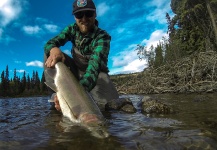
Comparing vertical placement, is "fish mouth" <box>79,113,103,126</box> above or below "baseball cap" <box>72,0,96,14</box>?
below

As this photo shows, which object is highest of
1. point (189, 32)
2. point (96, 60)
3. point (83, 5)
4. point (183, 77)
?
point (189, 32)

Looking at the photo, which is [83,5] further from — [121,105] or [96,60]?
[121,105]

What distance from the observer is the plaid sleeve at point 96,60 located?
3736 mm

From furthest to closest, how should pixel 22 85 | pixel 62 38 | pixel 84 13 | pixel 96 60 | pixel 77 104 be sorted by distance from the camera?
1. pixel 22 85
2. pixel 62 38
3. pixel 84 13
4. pixel 96 60
5. pixel 77 104

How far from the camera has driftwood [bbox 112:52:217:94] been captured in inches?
378

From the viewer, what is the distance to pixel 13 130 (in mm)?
2941

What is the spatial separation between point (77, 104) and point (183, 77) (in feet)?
27.2

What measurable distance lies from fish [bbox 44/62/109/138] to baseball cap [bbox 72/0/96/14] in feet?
4.71

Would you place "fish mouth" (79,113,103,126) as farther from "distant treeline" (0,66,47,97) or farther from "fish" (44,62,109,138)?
"distant treeline" (0,66,47,97)

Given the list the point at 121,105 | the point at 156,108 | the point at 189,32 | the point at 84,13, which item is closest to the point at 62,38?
the point at 84,13

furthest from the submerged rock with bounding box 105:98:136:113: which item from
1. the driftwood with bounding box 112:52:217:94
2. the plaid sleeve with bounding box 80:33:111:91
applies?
the driftwood with bounding box 112:52:217:94

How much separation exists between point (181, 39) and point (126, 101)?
87.2 feet

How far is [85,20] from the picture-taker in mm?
4766

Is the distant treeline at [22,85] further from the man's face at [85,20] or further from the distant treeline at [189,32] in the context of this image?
the man's face at [85,20]
